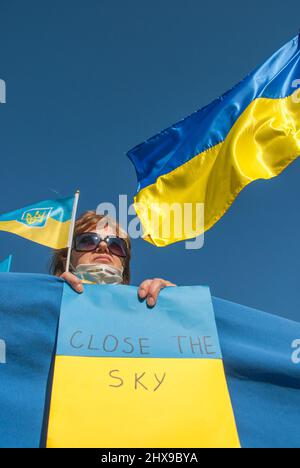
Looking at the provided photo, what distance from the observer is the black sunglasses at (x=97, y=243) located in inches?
123

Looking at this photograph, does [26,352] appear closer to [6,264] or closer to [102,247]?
[102,247]

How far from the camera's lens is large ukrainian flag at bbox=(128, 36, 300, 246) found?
3.17 m

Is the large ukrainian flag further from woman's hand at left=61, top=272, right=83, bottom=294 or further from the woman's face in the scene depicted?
woman's hand at left=61, top=272, right=83, bottom=294

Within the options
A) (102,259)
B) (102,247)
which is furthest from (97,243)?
(102,259)

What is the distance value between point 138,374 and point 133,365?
0.05m

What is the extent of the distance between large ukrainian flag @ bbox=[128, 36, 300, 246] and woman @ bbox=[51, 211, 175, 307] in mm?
243

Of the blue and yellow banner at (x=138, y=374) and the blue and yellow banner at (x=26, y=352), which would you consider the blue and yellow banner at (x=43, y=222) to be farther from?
the blue and yellow banner at (x=138, y=374)

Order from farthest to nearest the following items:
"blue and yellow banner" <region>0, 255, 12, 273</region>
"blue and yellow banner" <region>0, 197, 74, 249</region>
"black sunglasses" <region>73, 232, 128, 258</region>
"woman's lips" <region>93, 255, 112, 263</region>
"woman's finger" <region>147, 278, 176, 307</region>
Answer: "blue and yellow banner" <region>0, 255, 12, 273</region>, "blue and yellow banner" <region>0, 197, 74, 249</region>, "black sunglasses" <region>73, 232, 128, 258</region>, "woman's lips" <region>93, 255, 112, 263</region>, "woman's finger" <region>147, 278, 176, 307</region>

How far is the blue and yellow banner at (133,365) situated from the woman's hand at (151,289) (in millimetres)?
36

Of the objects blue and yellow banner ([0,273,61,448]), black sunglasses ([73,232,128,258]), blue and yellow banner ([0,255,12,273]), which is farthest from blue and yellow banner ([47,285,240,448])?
blue and yellow banner ([0,255,12,273])

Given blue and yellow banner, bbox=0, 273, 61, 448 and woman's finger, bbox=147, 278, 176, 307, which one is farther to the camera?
woman's finger, bbox=147, 278, 176, 307

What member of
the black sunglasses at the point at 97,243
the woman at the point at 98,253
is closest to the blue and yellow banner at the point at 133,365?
the woman at the point at 98,253

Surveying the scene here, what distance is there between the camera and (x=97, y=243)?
3.14 m

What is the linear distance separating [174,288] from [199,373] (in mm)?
463
